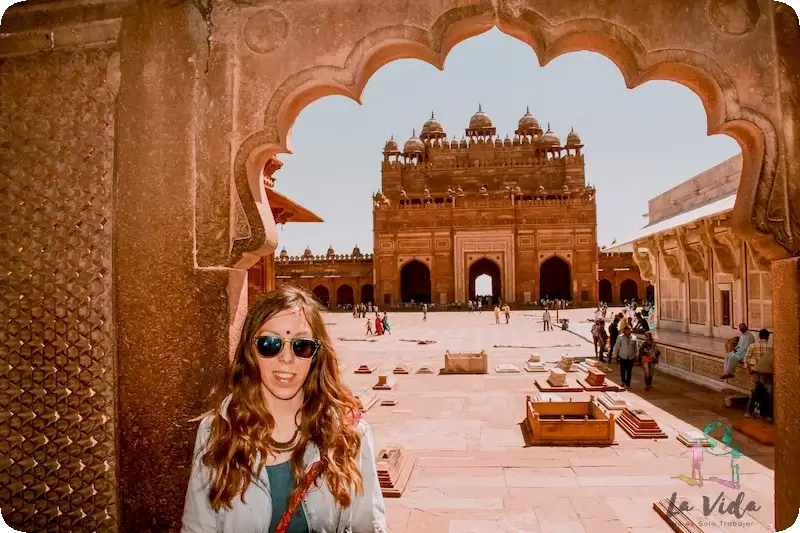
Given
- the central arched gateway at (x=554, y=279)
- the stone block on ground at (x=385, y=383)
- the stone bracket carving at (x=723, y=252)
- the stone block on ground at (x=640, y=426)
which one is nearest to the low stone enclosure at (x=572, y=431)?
the stone block on ground at (x=640, y=426)

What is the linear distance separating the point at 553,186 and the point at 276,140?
146ft

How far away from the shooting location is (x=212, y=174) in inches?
121

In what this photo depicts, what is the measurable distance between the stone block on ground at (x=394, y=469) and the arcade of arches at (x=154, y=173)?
6.99 feet

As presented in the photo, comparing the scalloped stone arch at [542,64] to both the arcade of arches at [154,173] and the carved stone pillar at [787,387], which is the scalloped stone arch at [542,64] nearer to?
the arcade of arches at [154,173]

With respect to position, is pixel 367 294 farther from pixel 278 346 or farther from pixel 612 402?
pixel 278 346

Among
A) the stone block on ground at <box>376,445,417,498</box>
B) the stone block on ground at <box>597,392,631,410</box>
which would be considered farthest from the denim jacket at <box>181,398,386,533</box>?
the stone block on ground at <box>597,392,631,410</box>

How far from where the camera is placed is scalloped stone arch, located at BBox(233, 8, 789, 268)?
286 cm

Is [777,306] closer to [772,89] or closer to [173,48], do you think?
[772,89]

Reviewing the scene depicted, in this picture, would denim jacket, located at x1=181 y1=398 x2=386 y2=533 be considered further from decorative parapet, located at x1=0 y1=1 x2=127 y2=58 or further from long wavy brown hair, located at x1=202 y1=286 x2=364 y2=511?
decorative parapet, located at x1=0 y1=1 x2=127 y2=58

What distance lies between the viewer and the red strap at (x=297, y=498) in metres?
1.83

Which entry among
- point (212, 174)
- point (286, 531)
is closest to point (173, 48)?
point (212, 174)

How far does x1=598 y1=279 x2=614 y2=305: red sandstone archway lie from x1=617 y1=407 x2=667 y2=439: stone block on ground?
37523 millimetres

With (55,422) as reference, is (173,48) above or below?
above

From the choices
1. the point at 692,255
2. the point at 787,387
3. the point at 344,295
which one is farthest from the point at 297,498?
the point at 344,295
